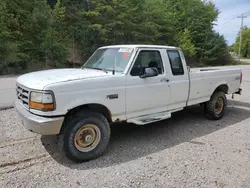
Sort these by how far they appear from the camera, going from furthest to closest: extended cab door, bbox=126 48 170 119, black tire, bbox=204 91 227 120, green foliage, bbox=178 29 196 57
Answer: green foliage, bbox=178 29 196 57
black tire, bbox=204 91 227 120
extended cab door, bbox=126 48 170 119

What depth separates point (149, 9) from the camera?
85.0ft

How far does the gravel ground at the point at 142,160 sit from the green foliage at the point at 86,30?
13316mm

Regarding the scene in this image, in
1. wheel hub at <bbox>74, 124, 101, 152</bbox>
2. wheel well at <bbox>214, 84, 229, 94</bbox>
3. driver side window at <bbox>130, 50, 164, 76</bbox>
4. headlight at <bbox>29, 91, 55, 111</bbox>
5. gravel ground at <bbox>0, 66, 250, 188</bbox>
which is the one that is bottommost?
gravel ground at <bbox>0, 66, 250, 188</bbox>

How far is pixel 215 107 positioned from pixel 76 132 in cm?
409

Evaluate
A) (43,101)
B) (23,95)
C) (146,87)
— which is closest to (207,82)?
(146,87)

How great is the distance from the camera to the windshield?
4.16m

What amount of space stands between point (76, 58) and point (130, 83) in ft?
62.5

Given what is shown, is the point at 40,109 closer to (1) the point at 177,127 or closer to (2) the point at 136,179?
→ (2) the point at 136,179

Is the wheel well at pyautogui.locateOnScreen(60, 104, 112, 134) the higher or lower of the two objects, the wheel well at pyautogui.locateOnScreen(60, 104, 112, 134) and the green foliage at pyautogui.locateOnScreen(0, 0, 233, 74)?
the lower

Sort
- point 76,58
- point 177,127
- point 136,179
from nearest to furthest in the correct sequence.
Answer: point 136,179 < point 177,127 < point 76,58

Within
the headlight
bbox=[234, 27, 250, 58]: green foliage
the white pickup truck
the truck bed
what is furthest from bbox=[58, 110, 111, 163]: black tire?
bbox=[234, 27, 250, 58]: green foliage

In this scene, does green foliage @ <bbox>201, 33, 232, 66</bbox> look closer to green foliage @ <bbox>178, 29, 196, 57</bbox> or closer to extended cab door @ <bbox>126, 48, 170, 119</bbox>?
green foliage @ <bbox>178, 29, 196, 57</bbox>

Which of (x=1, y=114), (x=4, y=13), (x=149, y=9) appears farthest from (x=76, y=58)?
(x=1, y=114)

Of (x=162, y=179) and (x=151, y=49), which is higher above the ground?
(x=151, y=49)
